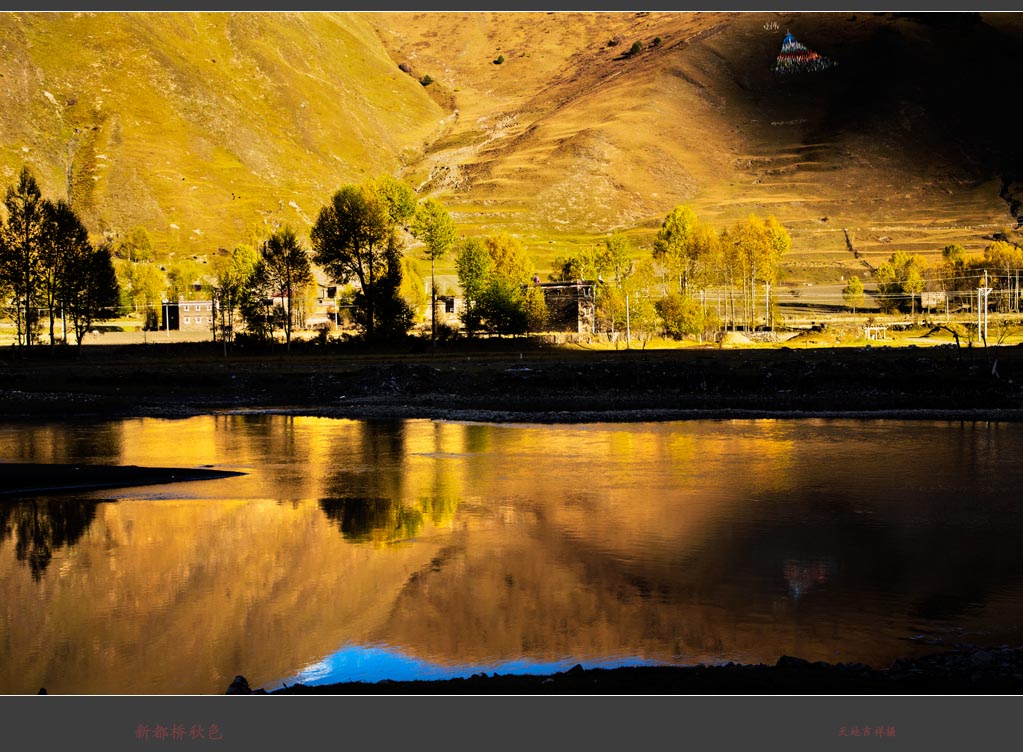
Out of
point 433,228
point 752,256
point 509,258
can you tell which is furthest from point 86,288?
point 752,256

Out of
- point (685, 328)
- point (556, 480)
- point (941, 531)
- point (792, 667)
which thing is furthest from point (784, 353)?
point (792, 667)

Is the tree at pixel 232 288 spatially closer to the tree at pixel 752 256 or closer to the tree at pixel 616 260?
the tree at pixel 616 260

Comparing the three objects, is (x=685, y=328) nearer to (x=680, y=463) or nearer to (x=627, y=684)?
(x=680, y=463)

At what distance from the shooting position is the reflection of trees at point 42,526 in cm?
2203

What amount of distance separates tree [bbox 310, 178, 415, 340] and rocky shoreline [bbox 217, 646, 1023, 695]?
6873 centimetres

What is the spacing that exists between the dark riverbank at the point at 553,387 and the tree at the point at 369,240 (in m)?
11.0

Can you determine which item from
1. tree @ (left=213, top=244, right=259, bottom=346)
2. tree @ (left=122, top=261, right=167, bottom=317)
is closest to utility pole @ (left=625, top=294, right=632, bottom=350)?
tree @ (left=213, top=244, right=259, bottom=346)

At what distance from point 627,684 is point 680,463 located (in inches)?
841

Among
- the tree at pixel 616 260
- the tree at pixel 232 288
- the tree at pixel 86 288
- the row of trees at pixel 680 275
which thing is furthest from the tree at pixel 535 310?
the tree at pixel 86 288

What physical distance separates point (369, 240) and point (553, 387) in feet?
107

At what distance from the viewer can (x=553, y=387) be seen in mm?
57219

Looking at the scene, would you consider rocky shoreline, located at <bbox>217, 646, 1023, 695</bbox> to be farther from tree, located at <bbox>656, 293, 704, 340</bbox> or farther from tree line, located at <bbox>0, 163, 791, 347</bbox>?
tree, located at <bbox>656, 293, 704, 340</bbox>

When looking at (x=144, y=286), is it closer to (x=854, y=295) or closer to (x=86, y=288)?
(x=86, y=288)

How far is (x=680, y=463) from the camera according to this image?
34.0 metres
